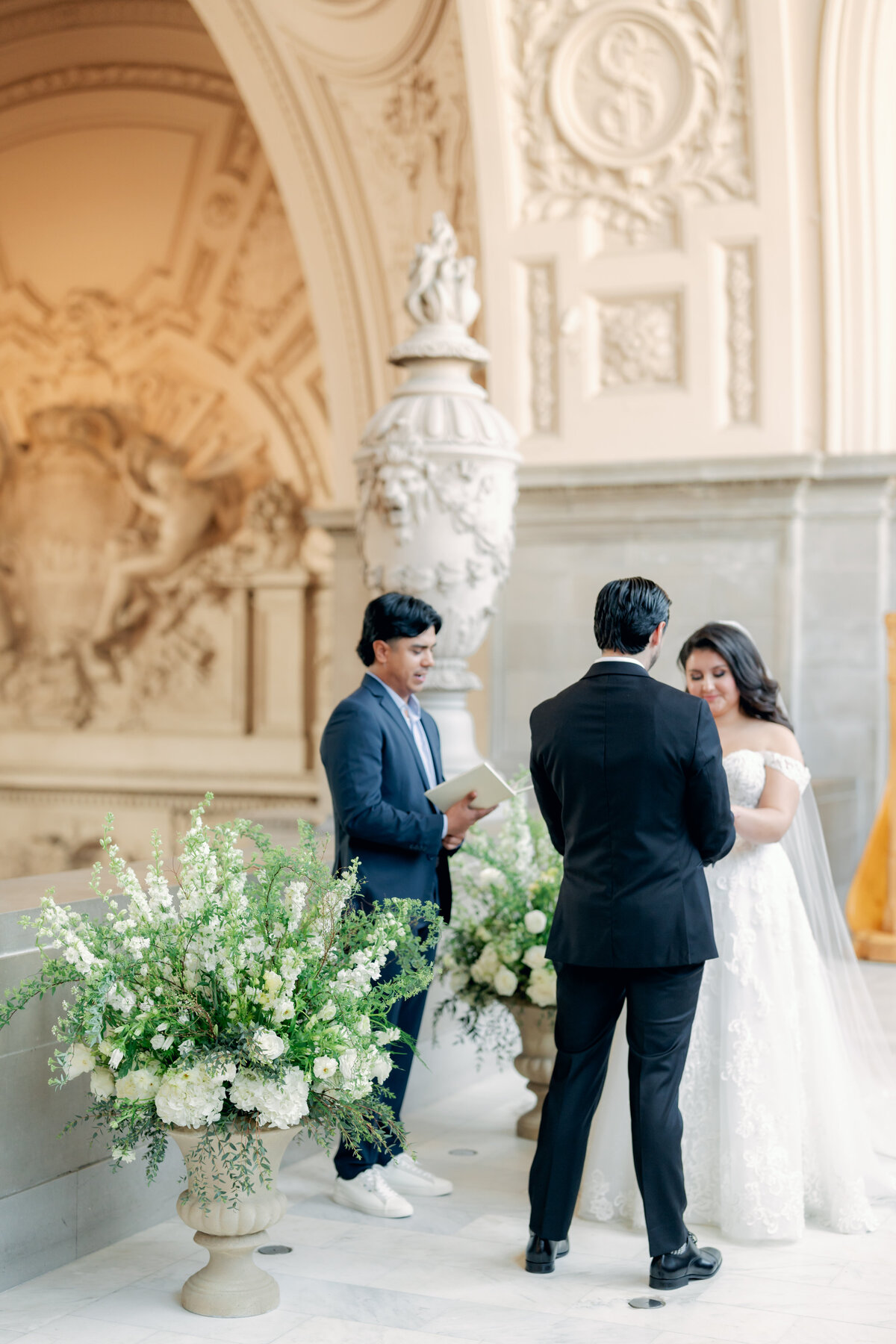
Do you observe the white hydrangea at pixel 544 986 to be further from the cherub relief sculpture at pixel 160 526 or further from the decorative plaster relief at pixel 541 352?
the cherub relief sculpture at pixel 160 526

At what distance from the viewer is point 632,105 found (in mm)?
8094

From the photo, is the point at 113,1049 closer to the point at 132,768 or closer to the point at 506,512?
the point at 506,512

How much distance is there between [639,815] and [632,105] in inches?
228


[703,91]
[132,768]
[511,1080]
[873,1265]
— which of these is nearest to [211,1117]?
[873,1265]

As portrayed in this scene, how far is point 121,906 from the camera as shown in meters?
3.81

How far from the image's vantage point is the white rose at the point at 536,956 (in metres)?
4.43

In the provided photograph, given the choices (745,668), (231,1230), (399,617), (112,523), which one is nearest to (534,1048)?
(745,668)

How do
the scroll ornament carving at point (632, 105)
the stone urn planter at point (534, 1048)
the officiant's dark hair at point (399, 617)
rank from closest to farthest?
the officiant's dark hair at point (399, 617), the stone urn planter at point (534, 1048), the scroll ornament carving at point (632, 105)

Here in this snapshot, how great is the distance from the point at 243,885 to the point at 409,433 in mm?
2712

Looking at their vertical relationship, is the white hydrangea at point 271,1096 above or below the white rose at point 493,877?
below

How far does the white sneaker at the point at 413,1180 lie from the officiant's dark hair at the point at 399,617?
4.50 ft

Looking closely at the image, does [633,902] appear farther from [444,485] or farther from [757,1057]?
[444,485]

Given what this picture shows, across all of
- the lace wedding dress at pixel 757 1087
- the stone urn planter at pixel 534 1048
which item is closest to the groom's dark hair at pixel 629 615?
the lace wedding dress at pixel 757 1087

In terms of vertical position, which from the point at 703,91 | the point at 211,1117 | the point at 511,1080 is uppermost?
the point at 703,91
